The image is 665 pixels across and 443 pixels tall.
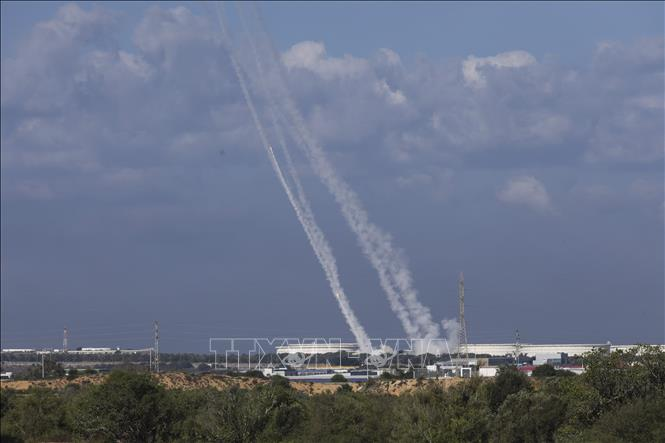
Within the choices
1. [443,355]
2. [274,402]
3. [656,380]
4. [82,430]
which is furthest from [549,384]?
[443,355]

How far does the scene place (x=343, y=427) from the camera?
65.2 m

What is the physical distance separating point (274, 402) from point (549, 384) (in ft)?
56.6

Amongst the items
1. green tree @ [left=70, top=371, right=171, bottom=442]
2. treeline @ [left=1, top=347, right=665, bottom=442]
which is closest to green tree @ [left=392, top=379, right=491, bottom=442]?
treeline @ [left=1, top=347, right=665, bottom=442]

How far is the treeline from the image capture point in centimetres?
5288

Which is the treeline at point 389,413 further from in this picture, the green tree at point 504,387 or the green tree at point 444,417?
the green tree at point 504,387

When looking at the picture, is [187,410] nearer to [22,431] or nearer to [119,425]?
[119,425]

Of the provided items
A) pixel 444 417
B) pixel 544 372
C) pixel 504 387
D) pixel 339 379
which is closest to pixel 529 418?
pixel 444 417

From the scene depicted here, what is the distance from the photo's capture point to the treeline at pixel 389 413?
2082 inches

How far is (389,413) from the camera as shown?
6259cm

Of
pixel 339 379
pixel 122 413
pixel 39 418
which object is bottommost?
pixel 39 418

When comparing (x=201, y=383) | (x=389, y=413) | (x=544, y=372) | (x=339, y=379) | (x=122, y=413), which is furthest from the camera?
(x=339, y=379)

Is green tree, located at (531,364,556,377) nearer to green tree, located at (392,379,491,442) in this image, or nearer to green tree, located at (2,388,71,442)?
green tree, located at (2,388,71,442)

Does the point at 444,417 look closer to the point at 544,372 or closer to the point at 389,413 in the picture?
the point at 389,413

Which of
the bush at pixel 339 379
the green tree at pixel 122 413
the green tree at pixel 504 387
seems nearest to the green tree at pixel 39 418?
the green tree at pixel 122 413
